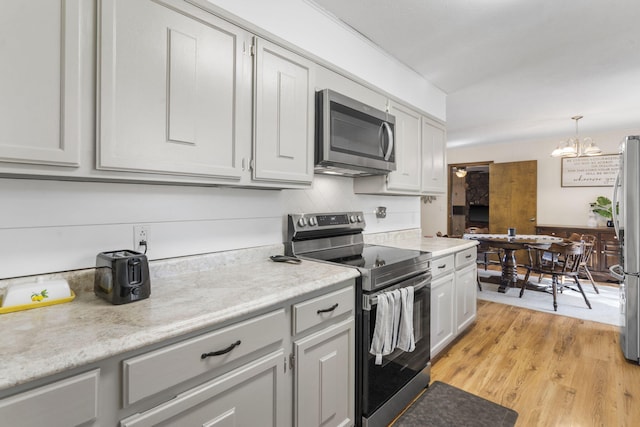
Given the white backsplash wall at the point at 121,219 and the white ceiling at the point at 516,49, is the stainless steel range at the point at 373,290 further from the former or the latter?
the white ceiling at the point at 516,49

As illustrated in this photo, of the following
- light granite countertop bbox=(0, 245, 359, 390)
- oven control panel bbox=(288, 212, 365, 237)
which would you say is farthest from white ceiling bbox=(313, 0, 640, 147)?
light granite countertop bbox=(0, 245, 359, 390)

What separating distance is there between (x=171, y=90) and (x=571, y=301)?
4866 mm

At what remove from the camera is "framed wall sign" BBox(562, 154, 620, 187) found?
16.9 ft

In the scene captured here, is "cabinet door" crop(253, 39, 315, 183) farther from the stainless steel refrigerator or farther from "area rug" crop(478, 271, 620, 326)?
"area rug" crop(478, 271, 620, 326)

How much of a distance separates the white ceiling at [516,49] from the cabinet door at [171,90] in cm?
110

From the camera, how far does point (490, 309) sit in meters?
3.65

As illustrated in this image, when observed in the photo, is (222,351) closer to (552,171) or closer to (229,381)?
(229,381)

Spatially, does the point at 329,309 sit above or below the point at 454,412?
above

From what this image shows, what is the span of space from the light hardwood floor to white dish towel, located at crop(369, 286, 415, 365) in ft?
2.54

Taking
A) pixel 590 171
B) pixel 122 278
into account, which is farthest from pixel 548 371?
pixel 590 171

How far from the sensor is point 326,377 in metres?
1.41

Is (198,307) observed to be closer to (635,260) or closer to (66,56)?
(66,56)

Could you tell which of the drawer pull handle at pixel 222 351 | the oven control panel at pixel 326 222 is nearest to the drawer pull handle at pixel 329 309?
the drawer pull handle at pixel 222 351

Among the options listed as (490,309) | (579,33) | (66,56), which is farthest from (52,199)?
(490,309)
